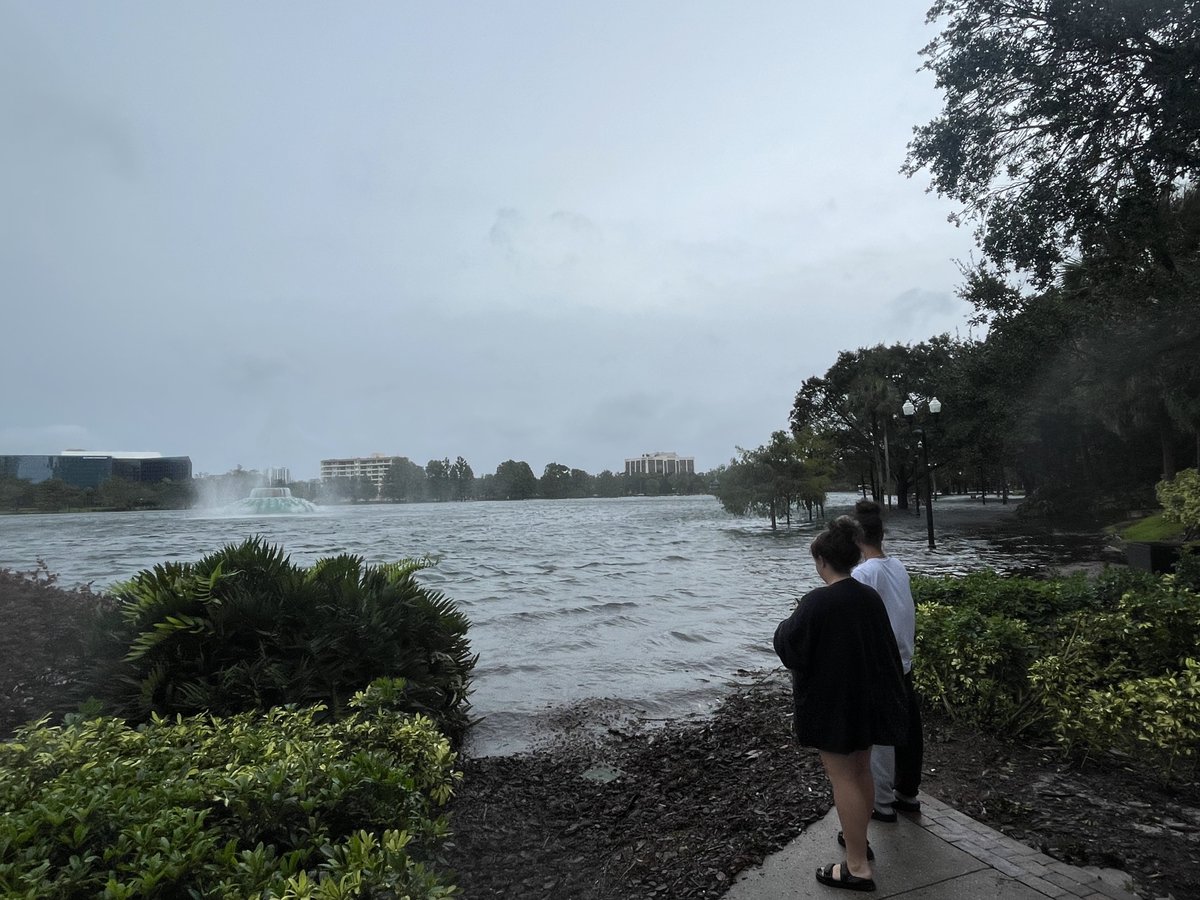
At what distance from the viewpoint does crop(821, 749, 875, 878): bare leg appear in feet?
10.5

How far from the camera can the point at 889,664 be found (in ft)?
10.7

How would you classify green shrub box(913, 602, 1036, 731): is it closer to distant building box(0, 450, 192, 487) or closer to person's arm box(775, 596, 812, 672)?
person's arm box(775, 596, 812, 672)

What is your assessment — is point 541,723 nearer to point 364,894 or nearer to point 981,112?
point 364,894

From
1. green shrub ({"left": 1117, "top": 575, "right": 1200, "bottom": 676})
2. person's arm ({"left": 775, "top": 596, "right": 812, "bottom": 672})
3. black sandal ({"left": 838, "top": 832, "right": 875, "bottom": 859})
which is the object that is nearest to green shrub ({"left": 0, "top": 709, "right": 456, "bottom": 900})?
person's arm ({"left": 775, "top": 596, "right": 812, "bottom": 672})

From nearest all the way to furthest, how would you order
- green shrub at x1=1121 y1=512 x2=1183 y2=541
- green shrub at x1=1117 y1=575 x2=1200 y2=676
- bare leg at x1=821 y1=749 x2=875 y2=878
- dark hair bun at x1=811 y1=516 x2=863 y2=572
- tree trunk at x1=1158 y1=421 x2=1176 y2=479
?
bare leg at x1=821 y1=749 x2=875 y2=878
dark hair bun at x1=811 y1=516 x2=863 y2=572
green shrub at x1=1117 y1=575 x2=1200 y2=676
green shrub at x1=1121 y1=512 x2=1183 y2=541
tree trunk at x1=1158 y1=421 x2=1176 y2=479

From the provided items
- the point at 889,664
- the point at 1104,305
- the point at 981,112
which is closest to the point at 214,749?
the point at 889,664

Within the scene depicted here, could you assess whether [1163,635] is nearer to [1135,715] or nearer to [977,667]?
[1135,715]

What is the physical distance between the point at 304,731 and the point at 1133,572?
255 inches

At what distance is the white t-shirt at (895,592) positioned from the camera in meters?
3.91

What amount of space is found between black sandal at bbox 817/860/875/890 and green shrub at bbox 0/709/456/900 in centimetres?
177

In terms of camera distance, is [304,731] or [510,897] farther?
[510,897]

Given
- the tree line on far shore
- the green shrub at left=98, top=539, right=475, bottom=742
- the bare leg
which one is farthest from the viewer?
the tree line on far shore

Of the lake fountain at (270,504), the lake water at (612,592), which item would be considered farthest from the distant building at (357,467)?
the lake water at (612,592)

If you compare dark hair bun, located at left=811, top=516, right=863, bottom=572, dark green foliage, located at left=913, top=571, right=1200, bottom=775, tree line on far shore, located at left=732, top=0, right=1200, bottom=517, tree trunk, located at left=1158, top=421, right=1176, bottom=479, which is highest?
tree line on far shore, located at left=732, top=0, right=1200, bottom=517
